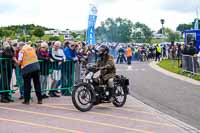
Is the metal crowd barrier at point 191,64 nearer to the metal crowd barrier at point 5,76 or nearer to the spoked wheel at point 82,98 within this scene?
the metal crowd barrier at point 5,76

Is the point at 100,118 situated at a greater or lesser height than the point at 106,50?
lesser

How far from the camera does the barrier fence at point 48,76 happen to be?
13.2 meters

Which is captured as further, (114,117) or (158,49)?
(158,49)

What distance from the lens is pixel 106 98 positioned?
12.1m

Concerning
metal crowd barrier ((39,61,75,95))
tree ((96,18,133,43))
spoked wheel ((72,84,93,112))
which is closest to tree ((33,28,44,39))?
tree ((96,18,133,43))

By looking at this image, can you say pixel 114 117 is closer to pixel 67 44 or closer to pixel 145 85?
pixel 67 44

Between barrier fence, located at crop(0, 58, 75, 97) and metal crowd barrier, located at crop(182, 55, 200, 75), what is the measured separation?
28.1ft

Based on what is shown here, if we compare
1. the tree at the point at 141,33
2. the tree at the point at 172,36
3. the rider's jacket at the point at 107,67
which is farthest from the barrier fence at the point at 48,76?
the tree at the point at 172,36

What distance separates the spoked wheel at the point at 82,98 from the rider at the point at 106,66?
0.70m

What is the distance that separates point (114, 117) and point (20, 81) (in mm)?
3899

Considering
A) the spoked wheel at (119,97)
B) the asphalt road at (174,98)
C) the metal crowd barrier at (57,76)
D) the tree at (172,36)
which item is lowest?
the asphalt road at (174,98)

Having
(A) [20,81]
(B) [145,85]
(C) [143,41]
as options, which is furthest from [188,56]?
(C) [143,41]

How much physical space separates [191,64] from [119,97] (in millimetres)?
10837

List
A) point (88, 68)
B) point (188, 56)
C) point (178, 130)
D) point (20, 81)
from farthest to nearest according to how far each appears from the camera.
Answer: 1. point (188, 56)
2. point (20, 81)
3. point (88, 68)
4. point (178, 130)
